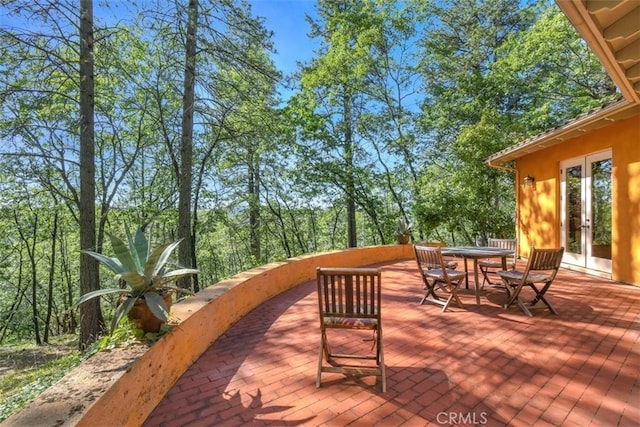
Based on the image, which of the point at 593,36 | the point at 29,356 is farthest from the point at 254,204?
the point at 593,36

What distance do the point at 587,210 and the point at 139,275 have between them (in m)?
7.05

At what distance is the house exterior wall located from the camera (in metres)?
4.75

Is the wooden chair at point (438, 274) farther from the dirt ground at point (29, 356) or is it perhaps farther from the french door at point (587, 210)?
the dirt ground at point (29, 356)

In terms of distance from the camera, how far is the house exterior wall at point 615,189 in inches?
187

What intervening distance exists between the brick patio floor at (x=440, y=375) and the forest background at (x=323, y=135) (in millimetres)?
5363

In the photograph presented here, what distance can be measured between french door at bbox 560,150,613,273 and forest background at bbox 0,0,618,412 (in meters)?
2.88

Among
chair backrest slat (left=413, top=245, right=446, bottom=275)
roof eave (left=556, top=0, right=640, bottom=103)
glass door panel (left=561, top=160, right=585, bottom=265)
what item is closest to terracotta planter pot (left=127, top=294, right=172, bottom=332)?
chair backrest slat (left=413, top=245, right=446, bottom=275)

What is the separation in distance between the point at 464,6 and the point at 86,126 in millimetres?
14043

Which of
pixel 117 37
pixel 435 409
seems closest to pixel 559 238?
pixel 435 409

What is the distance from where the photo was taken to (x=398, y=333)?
327 centimetres

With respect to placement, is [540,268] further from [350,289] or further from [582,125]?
[582,125]

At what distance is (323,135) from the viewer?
12062 mm

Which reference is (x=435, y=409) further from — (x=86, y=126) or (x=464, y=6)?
(x=464, y=6)

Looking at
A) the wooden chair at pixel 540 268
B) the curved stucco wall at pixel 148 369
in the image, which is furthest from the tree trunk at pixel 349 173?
the wooden chair at pixel 540 268
